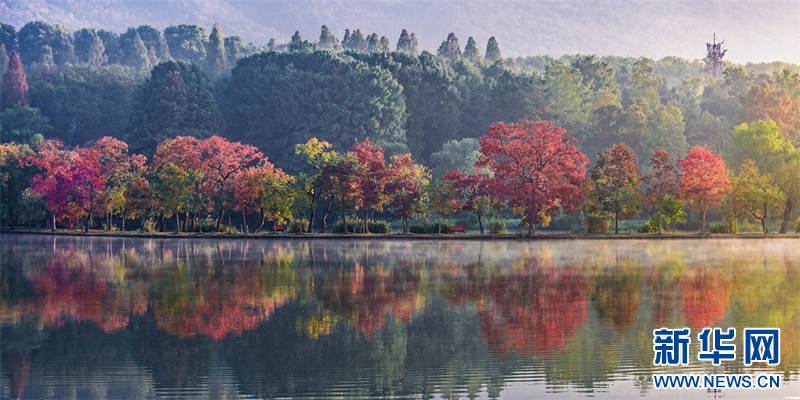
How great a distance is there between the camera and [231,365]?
11000 millimetres

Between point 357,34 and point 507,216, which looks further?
point 357,34

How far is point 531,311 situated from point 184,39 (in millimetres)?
131050

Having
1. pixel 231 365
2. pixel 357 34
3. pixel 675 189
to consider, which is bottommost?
pixel 231 365

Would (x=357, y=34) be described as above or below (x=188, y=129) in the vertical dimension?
above

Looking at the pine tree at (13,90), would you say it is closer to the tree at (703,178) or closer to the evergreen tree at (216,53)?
the evergreen tree at (216,53)

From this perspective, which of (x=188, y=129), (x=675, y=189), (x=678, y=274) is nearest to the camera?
(x=678, y=274)

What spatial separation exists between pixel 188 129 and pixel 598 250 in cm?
3849

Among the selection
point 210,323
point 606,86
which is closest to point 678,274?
point 210,323

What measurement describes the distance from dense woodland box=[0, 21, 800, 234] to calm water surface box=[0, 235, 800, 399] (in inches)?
597

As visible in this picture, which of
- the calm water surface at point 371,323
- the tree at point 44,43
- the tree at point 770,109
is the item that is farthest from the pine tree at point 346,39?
the calm water surface at point 371,323

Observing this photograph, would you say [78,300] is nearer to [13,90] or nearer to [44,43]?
[13,90]

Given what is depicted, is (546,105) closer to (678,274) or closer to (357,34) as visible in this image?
(678,274)

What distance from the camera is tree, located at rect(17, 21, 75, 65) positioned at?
390 feet

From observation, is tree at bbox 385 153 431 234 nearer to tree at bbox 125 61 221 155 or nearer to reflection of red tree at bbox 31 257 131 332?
reflection of red tree at bbox 31 257 131 332
